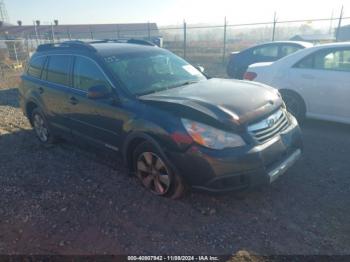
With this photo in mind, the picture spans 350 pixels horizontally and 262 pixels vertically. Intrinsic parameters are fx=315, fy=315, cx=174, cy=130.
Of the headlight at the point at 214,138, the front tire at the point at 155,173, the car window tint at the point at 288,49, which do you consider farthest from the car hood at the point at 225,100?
the car window tint at the point at 288,49

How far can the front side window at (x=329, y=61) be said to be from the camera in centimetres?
535

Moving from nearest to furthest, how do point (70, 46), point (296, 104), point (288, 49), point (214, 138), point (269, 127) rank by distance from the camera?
point (214, 138), point (269, 127), point (70, 46), point (296, 104), point (288, 49)

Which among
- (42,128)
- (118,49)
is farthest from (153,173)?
(42,128)

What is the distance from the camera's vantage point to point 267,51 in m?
10.7

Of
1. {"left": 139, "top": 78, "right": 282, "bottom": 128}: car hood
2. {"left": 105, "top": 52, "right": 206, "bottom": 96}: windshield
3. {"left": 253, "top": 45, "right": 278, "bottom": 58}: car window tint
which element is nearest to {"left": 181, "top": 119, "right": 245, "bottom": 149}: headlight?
{"left": 139, "top": 78, "right": 282, "bottom": 128}: car hood

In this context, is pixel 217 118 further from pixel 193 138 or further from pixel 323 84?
pixel 323 84

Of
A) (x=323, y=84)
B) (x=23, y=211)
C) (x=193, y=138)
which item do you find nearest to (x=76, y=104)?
(x=23, y=211)

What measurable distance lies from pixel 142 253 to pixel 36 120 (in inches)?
157

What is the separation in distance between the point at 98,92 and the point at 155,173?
3.88 ft

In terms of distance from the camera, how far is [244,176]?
10.4 ft

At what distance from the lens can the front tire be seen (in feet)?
11.4

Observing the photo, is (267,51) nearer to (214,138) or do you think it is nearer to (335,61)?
(335,61)

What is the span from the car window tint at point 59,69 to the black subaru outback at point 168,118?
16mm

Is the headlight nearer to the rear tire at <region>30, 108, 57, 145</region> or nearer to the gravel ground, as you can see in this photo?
the gravel ground
